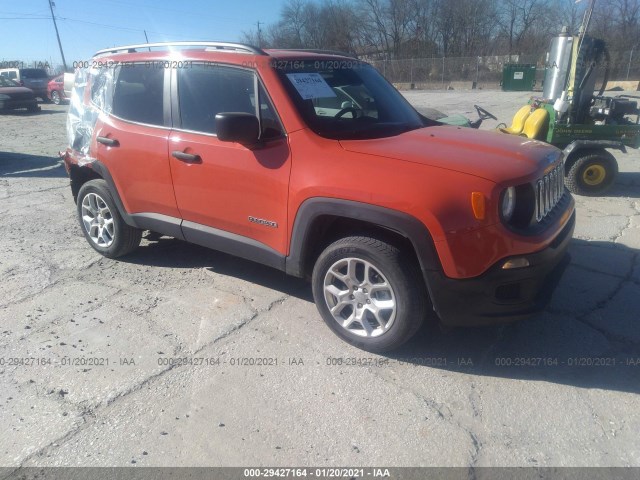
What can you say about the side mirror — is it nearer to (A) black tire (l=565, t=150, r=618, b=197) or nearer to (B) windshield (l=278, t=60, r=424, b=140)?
(B) windshield (l=278, t=60, r=424, b=140)

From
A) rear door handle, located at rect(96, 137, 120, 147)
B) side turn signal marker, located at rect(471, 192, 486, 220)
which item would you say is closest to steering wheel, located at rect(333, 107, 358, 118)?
side turn signal marker, located at rect(471, 192, 486, 220)

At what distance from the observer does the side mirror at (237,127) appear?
305cm

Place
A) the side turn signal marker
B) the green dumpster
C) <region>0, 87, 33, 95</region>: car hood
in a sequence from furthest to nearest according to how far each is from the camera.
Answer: the green dumpster → <region>0, 87, 33, 95</region>: car hood → the side turn signal marker

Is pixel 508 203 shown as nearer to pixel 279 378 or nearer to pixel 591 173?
pixel 279 378

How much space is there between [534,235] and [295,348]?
1.67 metres

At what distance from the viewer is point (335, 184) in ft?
9.59

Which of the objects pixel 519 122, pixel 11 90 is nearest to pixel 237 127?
pixel 519 122

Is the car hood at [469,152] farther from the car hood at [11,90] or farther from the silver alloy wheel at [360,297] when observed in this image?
the car hood at [11,90]

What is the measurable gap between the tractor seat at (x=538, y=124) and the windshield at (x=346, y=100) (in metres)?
3.83

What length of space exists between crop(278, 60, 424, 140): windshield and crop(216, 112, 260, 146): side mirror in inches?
13.5

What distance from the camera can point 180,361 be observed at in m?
3.12

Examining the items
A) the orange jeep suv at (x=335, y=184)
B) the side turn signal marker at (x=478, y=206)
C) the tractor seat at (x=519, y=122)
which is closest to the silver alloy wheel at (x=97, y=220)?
the orange jeep suv at (x=335, y=184)

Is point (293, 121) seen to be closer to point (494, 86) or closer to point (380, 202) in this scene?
point (380, 202)

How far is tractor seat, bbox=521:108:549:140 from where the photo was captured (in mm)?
7129
